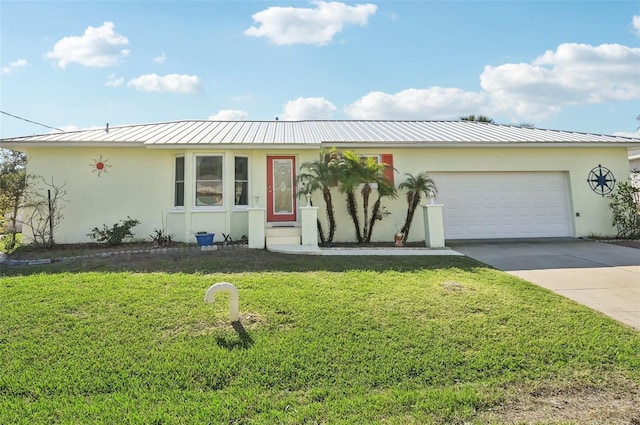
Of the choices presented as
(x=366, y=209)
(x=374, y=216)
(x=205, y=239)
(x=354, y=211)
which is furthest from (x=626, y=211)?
(x=205, y=239)

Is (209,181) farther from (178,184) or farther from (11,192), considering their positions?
(11,192)

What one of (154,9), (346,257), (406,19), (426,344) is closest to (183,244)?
(346,257)

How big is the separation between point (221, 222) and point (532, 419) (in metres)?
9.14

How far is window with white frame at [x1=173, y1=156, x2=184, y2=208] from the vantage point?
10.6 meters

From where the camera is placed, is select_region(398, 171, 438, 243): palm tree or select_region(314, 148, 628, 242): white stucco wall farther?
select_region(314, 148, 628, 242): white stucco wall

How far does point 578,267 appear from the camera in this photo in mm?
7273

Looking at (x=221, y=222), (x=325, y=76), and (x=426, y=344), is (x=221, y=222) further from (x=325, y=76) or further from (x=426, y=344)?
(x=426, y=344)

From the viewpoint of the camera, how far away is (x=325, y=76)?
40.4ft

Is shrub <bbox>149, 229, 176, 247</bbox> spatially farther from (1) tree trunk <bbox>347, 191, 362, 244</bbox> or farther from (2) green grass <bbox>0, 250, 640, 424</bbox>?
(1) tree trunk <bbox>347, 191, 362, 244</bbox>

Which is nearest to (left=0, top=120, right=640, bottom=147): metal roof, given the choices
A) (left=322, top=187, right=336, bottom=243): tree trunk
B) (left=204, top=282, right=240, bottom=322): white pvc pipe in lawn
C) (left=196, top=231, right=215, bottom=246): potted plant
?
(left=322, top=187, right=336, bottom=243): tree trunk

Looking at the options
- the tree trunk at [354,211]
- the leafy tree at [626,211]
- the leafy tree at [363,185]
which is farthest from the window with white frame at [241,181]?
the leafy tree at [626,211]

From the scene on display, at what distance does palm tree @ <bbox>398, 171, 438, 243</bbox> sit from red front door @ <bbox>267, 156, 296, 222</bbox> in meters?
3.57

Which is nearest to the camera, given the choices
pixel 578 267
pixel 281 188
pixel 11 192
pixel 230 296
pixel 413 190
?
pixel 230 296

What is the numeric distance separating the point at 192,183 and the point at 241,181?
1.49m
